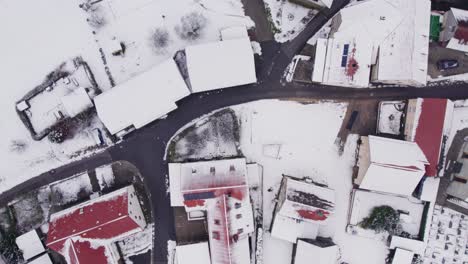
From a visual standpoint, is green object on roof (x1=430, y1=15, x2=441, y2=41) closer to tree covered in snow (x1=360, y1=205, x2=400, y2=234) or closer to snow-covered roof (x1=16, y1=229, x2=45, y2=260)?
tree covered in snow (x1=360, y1=205, x2=400, y2=234)

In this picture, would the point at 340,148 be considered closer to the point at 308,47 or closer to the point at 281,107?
the point at 281,107

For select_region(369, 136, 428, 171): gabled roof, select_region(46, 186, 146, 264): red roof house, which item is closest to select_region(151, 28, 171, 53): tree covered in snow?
select_region(46, 186, 146, 264): red roof house

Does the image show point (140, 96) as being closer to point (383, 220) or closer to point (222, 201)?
point (222, 201)

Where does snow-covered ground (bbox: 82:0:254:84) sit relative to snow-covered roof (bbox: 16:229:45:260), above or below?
above

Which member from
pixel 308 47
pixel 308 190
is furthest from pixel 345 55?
pixel 308 190

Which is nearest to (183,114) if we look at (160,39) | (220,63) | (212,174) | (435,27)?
(220,63)

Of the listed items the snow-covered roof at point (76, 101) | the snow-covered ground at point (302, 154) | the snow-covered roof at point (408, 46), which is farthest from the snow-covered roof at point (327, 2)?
the snow-covered roof at point (76, 101)

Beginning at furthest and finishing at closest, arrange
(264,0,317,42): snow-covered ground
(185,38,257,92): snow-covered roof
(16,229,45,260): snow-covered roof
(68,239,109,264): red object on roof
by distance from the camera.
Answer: (264,0,317,42): snow-covered ground → (16,229,45,260): snow-covered roof → (185,38,257,92): snow-covered roof → (68,239,109,264): red object on roof

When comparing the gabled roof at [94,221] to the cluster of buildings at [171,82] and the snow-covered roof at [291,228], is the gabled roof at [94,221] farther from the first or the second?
the snow-covered roof at [291,228]
